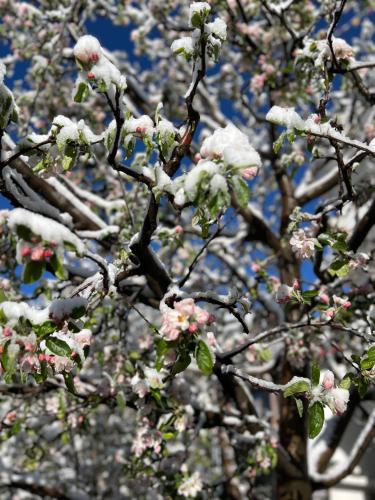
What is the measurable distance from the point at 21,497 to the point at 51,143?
8403mm

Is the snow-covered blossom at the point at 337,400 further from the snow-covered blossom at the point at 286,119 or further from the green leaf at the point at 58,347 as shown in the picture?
the snow-covered blossom at the point at 286,119

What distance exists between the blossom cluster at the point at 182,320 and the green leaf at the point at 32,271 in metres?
0.44

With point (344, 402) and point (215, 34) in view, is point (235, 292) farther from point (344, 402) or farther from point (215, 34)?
point (215, 34)

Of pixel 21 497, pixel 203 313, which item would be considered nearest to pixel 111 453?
pixel 21 497

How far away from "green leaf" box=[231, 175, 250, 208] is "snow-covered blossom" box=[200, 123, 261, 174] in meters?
0.04

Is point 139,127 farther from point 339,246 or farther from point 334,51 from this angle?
point 334,51

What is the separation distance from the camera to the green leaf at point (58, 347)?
1.57 m

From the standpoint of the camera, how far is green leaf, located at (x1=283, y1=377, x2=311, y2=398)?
175cm

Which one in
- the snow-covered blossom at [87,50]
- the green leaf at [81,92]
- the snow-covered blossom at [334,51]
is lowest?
the green leaf at [81,92]

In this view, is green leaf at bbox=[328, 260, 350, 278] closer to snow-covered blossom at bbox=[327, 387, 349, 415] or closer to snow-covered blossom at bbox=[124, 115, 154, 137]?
snow-covered blossom at bbox=[327, 387, 349, 415]

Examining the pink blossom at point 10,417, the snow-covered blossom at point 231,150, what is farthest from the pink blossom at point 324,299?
the pink blossom at point 10,417

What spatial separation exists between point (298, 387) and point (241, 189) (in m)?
0.85

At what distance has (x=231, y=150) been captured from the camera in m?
1.38

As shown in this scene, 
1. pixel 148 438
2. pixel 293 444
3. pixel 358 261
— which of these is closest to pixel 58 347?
pixel 358 261
